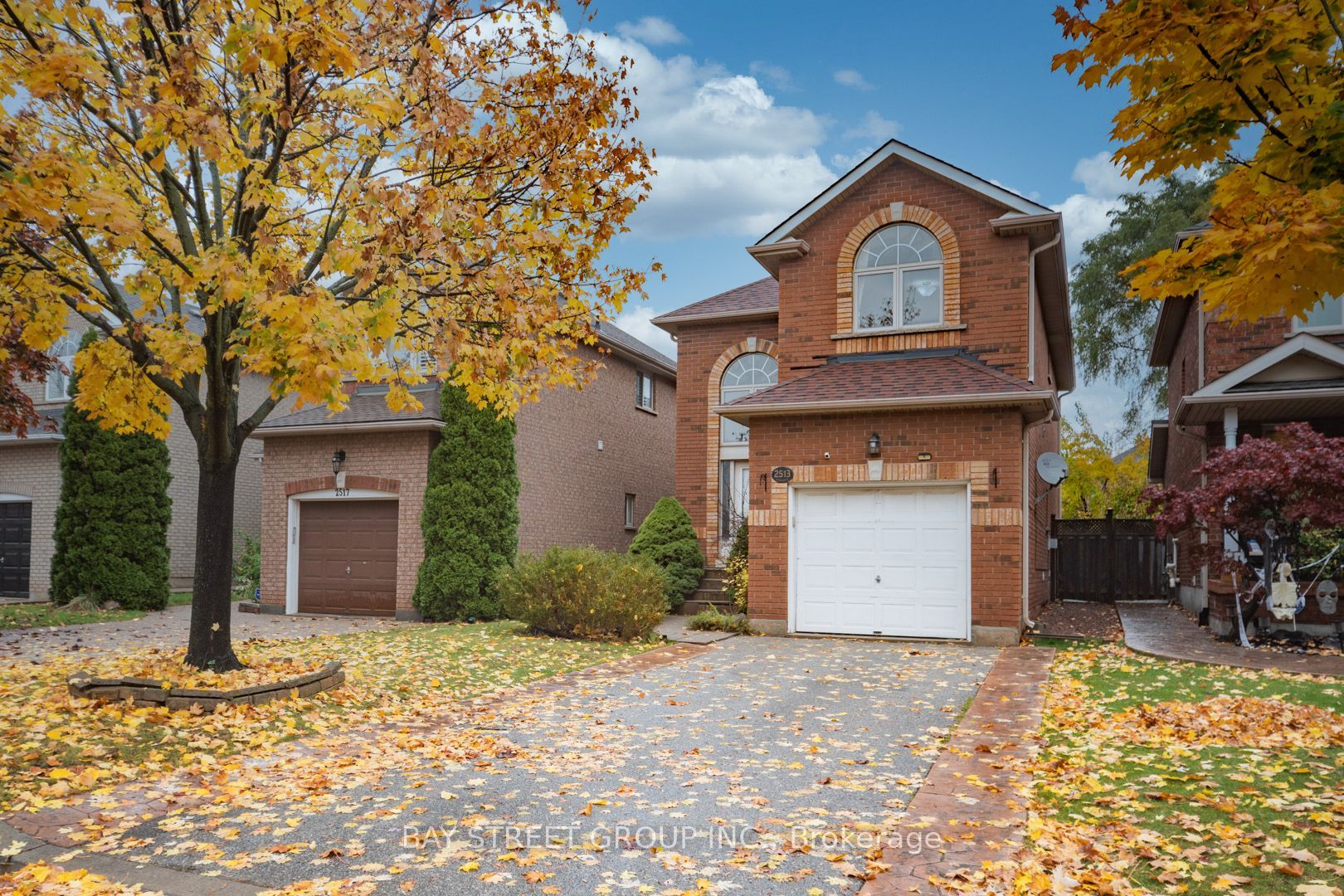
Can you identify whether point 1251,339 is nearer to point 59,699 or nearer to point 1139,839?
point 1139,839

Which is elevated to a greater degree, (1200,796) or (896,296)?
(896,296)

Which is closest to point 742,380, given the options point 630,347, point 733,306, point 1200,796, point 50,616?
point 733,306

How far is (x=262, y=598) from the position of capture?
18.2 meters

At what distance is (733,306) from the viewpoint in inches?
759

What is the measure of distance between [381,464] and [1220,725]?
46.8 feet

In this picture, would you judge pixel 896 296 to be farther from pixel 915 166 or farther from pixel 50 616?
pixel 50 616

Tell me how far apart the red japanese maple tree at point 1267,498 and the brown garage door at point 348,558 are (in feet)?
42.7

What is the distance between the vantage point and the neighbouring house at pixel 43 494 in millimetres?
20953

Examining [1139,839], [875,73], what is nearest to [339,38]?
[1139,839]

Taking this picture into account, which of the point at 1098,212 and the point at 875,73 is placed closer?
the point at 875,73

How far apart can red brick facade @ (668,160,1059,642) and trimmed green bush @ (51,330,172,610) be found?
1211 cm

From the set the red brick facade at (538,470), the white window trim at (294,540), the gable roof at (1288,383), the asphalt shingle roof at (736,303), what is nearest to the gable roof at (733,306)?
the asphalt shingle roof at (736,303)

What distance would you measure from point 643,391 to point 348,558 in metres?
8.37

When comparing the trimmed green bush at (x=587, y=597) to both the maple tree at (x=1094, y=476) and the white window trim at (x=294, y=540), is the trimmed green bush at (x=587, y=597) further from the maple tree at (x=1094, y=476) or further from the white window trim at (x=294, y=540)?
the maple tree at (x=1094, y=476)
